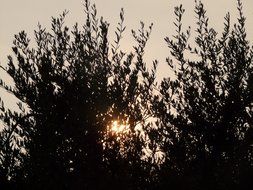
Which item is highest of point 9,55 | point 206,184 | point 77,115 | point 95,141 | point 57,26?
point 57,26

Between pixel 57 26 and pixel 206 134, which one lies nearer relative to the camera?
pixel 206 134

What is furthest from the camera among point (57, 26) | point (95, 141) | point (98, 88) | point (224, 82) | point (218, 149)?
point (57, 26)

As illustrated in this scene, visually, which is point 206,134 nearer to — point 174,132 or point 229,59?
point 174,132

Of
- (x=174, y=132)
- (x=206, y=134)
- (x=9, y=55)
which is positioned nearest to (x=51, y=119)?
(x=9, y=55)

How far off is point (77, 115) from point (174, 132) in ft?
8.70

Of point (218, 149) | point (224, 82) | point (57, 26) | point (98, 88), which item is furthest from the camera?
point (57, 26)

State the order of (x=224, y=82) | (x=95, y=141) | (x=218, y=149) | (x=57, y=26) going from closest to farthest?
1. (x=95, y=141)
2. (x=218, y=149)
3. (x=224, y=82)
4. (x=57, y=26)

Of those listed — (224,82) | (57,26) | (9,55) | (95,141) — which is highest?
(57,26)

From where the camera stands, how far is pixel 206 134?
9.53 meters

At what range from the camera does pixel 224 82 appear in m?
10.1

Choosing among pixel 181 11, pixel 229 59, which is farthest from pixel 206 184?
pixel 181 11

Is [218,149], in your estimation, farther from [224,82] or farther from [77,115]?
[77,115]

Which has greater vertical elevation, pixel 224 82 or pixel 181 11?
pixel 181 11

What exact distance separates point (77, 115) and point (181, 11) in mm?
4962
